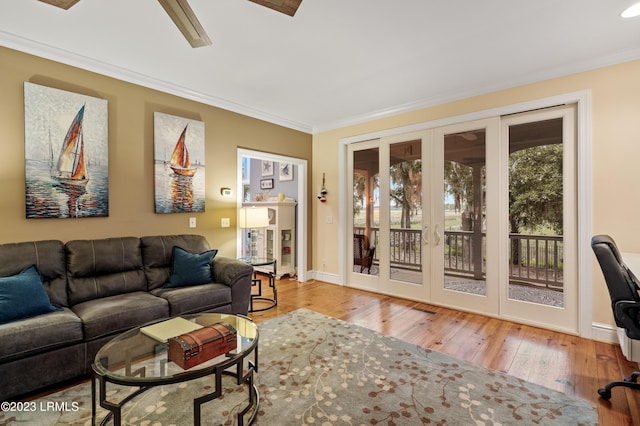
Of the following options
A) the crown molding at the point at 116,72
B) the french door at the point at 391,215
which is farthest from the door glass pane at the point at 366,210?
the crown molding at the point at 116,72

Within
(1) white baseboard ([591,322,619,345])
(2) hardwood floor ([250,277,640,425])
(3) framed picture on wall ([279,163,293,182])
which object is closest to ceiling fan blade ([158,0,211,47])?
(2) hardwood floor ([250,277,640,425])

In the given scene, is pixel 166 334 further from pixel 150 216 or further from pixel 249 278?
pixel 150 216

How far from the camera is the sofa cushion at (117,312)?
234 centimetres

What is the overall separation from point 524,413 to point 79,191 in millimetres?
4156

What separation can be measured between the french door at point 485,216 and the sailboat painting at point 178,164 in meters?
2.64

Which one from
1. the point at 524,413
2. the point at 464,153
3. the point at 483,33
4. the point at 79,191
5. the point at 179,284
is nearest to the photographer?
the point at 524,413

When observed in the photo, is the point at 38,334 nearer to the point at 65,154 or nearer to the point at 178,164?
the point at 65,154

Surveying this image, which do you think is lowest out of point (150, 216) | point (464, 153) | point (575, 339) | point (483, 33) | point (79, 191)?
point (575, 339)

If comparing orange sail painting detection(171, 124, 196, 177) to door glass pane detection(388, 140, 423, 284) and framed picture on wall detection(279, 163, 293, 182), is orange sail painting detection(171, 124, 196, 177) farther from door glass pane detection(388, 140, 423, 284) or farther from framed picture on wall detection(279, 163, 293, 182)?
door glass pane detection(388, 140, 423, 284)

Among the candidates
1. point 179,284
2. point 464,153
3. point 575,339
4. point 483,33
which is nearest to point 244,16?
point 483,33

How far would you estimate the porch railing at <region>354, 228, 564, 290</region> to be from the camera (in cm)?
343

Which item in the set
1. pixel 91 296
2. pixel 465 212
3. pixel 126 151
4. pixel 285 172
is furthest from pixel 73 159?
pixel 465 212

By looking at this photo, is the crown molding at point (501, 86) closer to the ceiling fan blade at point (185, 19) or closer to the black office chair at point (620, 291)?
the black office chair at point (620, 291)

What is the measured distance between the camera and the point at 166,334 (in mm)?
1994
